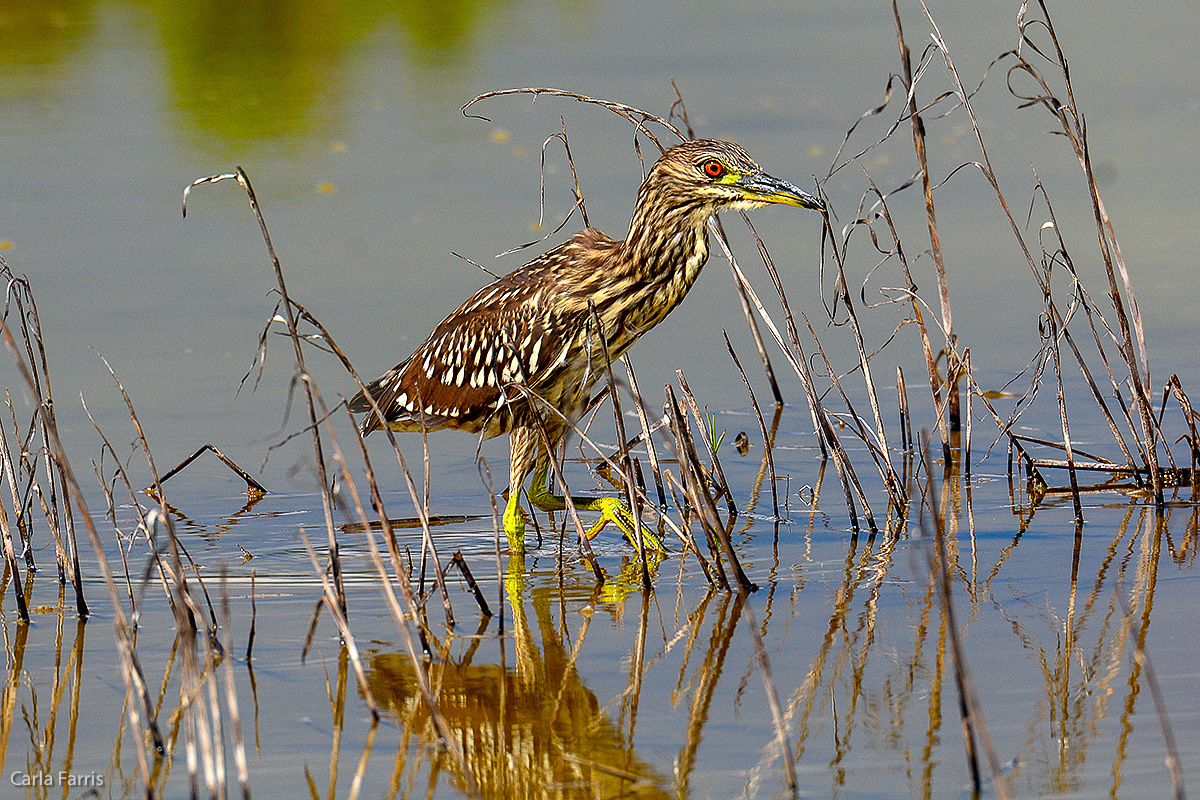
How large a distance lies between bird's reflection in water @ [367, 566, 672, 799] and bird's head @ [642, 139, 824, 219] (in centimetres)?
169

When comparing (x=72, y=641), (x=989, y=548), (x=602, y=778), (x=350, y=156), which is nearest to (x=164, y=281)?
(x=350, y=156)

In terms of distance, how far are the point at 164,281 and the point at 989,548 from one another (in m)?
6.26

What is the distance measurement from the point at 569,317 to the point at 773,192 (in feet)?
3.00

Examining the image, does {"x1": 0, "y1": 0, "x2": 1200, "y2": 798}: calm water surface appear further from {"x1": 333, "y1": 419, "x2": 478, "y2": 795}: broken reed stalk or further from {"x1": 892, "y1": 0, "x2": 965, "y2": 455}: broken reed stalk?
{"x1": 892, "y1": 0, "x2": 965, "y2": 455}: broken reed stalk

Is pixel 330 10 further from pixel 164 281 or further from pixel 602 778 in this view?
pixel 602 778

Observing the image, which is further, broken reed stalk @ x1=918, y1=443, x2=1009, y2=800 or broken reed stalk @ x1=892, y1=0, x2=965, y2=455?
broken reed stalk @ x1=892, y1=0, x2=965, y2=455

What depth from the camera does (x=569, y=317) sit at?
5797mm

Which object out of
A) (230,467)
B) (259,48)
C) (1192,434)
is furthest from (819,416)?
(259,48)

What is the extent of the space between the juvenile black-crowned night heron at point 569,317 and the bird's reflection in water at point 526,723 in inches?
38.7

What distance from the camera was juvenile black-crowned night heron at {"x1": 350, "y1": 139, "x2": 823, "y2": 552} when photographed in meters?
5.59

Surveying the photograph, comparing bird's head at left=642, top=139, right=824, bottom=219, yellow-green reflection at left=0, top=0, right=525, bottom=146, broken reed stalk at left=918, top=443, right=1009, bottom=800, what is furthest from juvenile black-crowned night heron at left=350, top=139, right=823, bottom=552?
yellow-green reflection at left=0, top=0, right=525, bottom=146

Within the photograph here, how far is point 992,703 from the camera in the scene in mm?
4160

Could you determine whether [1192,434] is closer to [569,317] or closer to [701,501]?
[701,501]

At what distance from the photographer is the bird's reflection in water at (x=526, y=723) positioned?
3814 mm
